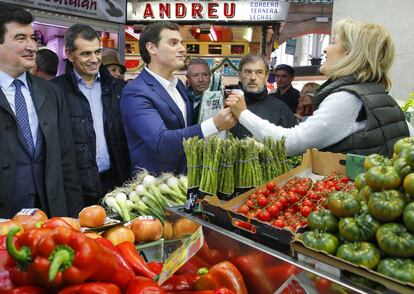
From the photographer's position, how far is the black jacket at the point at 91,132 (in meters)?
3.49

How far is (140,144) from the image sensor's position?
3188 mm

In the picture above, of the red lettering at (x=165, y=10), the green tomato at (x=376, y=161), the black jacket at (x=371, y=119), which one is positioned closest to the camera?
the green tomato at (x=376, y=161)

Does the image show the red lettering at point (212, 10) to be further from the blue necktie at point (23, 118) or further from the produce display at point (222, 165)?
the produce display at point (222, 165)

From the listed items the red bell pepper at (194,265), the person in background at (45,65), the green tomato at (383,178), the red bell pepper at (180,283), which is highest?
the person in background at (45,65)

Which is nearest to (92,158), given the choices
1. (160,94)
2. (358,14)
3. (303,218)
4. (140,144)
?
(140,144)

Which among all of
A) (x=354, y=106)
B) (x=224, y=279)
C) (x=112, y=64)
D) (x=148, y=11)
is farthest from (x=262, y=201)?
(x=148, y=11)

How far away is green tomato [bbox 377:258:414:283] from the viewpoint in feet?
3.87

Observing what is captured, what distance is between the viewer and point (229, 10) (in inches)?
384

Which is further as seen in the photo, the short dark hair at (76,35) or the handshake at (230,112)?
the short dark hair at (76,35)

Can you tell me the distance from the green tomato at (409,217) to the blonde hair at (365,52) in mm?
1429

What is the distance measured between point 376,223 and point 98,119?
2.81 meters

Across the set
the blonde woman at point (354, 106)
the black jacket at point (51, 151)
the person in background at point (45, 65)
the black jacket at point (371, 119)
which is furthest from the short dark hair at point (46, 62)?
the black jacket at point (371, 119)

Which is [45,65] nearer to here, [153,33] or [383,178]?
[153,33]

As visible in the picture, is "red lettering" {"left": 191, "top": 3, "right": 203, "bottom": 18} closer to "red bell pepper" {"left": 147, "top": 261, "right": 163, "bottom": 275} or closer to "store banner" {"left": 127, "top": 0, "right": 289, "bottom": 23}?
"store banner" {"left": 127, "top": 0, "right": 289, "bottom": 23}
